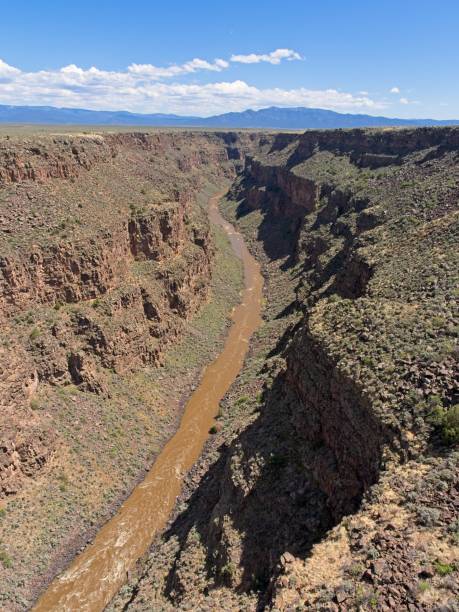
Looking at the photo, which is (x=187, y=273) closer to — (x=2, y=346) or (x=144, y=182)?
(x=144, y=182)

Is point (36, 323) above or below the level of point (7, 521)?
above

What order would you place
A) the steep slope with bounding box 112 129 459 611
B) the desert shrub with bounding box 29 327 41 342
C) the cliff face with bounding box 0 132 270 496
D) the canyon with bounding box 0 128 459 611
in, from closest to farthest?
the steep slope with bounding box 112 129 459 611, the canyon with bounding box 0 128 459 611, the cliff face with bounding box 0 132 270 496, the desert shrub with bounding box 29 327 41 342

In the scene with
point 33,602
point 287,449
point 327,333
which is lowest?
point 33,602

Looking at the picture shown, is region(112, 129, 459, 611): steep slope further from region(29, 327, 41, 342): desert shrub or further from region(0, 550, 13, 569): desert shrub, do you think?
region(29, 327, 41, 342): desert shrub

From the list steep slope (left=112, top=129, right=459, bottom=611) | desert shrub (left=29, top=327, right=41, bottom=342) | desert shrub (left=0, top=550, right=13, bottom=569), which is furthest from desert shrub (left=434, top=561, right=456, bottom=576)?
desert shrub (left=29, top=327, right=41, bottom=342)

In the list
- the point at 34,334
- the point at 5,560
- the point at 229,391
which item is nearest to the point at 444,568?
the point at 5,560

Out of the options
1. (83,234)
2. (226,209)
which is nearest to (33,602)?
(83,234)

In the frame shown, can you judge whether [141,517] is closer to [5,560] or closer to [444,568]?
[5,560]

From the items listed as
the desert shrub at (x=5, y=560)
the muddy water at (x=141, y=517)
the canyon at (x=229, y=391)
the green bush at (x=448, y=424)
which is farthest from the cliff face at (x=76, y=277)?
the green bush at (x=448, y=424)
